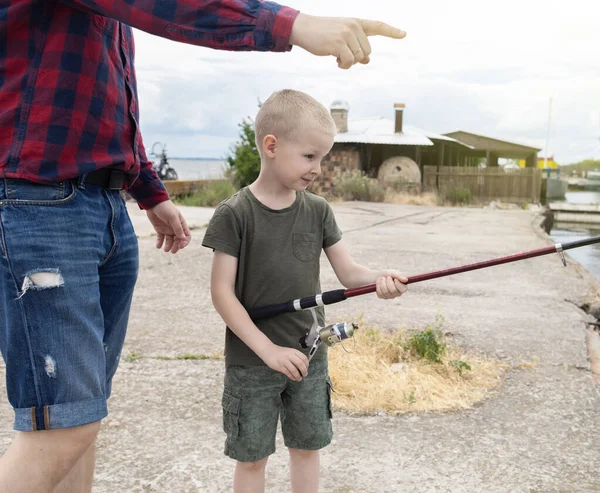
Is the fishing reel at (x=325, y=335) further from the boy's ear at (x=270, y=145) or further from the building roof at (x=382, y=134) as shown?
the building roof at (x=382, y=134)

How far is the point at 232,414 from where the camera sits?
7.18ft

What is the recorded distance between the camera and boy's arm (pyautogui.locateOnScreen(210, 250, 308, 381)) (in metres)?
2.00

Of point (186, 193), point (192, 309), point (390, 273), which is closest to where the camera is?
point (390, 273)

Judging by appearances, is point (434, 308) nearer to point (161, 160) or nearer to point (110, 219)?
point (110, 219)

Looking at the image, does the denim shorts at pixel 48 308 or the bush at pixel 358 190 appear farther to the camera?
the bush at pixel 358 190

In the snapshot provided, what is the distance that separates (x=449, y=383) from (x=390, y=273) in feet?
5.53

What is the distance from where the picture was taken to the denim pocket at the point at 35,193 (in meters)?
1.64

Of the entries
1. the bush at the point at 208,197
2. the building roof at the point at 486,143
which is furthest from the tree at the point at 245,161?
the building roof at the point at 486,143

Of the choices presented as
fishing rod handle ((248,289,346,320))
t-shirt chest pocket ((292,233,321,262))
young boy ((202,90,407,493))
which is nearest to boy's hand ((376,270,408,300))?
young boy ((202,90,407,493))

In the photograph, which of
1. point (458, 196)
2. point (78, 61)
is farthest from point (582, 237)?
point (78, 61)

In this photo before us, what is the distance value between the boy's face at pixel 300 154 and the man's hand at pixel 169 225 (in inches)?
20.0

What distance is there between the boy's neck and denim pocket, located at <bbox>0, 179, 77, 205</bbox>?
2.19 feet

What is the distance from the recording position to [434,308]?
5445mm

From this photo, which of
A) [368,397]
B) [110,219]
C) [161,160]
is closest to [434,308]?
[368,397]
